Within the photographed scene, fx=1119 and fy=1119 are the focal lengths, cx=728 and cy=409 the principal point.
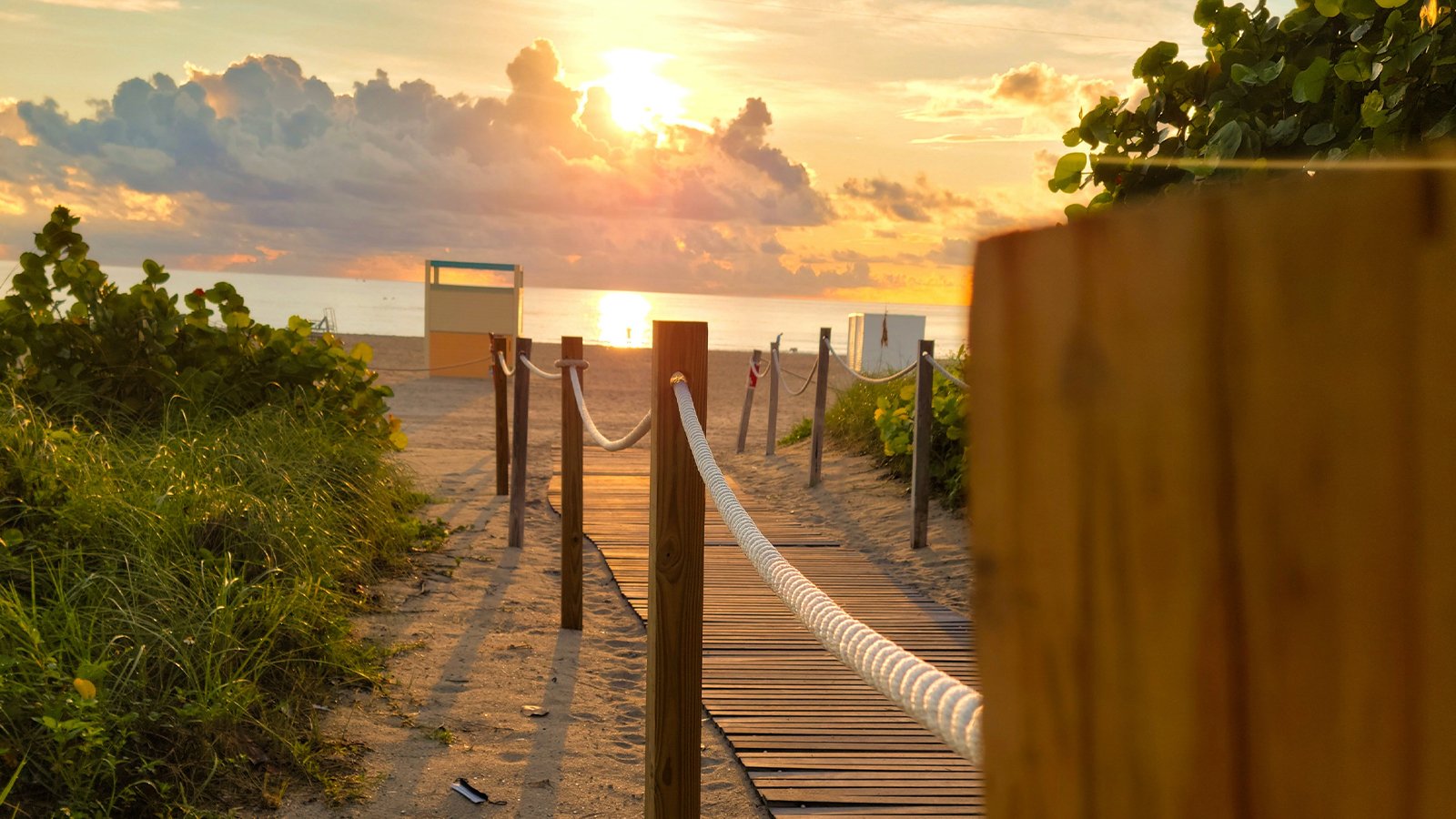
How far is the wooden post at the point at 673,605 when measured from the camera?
2.80 m

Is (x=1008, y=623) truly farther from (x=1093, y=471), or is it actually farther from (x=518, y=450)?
(x=518, y=450)

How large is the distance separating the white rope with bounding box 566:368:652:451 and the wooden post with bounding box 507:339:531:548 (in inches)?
57.0

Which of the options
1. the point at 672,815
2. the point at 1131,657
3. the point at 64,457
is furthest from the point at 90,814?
the point at 1131,657

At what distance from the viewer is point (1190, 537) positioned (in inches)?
20.7

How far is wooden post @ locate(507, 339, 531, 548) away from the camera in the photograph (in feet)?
23.6

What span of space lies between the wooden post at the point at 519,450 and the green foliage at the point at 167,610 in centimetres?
101

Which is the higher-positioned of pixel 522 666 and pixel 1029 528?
pixel 1029 528

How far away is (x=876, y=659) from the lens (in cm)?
132

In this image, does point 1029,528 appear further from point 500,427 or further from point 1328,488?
point 500,427

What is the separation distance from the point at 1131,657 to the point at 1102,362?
0.15 metres

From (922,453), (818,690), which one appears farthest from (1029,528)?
(922,453)

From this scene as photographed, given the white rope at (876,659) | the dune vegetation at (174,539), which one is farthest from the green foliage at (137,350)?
the white rope at (876,659)

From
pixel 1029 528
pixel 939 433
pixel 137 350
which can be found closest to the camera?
pixel 1029 528

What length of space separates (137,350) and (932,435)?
552cm
